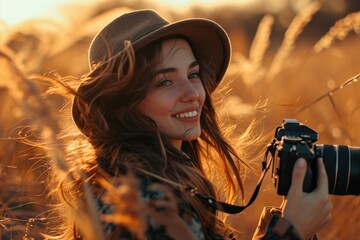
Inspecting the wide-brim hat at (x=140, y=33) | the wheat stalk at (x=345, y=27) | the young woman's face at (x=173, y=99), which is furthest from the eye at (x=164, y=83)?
the wheat stalk at (x=345, y=27)

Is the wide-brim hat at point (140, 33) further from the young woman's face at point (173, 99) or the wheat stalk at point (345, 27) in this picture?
the wheat stalk at point (345, 27)

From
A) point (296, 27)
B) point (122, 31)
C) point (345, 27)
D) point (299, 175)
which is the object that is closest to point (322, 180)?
point (299, 175)

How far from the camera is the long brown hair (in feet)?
6.54

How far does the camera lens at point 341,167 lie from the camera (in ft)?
6.85

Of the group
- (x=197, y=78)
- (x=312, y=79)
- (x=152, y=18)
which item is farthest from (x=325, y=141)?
(x=312, y=79)

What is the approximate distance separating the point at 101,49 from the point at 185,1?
9.17 feet

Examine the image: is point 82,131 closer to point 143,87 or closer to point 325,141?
point 143,87

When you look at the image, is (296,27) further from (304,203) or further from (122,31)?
(304,203)

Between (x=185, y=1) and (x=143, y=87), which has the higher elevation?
(x=185, y=1)

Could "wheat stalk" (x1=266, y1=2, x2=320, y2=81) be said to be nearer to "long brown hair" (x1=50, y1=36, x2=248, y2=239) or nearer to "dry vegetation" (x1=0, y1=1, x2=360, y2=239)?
"dry vegetation" (x1=0, y1=1, x2=360, y2=239)

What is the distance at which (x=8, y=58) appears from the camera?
118cm

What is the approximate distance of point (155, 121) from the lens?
2199 millimetres

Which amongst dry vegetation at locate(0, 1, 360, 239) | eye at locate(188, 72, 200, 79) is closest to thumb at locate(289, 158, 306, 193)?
dry vegetation at locate(0, 1, 360, 239)

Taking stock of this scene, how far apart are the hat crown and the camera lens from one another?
2.16 ft
